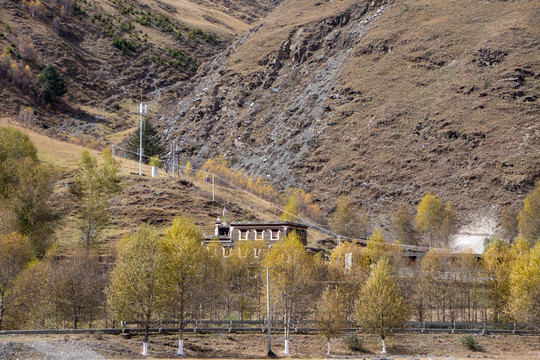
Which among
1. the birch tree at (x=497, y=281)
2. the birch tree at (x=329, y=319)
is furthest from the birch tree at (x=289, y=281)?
the birch tree at (x=497, y=281)

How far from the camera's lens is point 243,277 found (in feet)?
254

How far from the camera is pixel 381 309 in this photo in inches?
2453

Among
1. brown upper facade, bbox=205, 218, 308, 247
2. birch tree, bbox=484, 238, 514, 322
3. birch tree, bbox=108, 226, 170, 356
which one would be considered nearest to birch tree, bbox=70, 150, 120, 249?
brown upper facade, bbox=205, 218, 308, 247

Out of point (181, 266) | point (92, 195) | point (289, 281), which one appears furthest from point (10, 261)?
point (289, 281)

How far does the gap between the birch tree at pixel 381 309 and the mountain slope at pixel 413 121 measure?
76919 millimetres

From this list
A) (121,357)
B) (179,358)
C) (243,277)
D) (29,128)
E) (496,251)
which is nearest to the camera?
(121,357)

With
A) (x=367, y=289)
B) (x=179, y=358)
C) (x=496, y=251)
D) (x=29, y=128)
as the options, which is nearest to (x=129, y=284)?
(x=179, y=358)

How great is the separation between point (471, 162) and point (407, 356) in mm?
95167

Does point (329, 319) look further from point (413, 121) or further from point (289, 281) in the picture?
point (413, 121)

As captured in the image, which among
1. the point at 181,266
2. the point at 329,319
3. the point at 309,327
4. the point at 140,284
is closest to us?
the point at 140,284

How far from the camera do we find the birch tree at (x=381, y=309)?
6216cm

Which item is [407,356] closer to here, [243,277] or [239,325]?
[239,325]

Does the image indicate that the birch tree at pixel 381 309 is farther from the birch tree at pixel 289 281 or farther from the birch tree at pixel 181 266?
the birch tree at pixel 181 266

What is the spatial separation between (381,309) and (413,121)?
10667 centimetres
